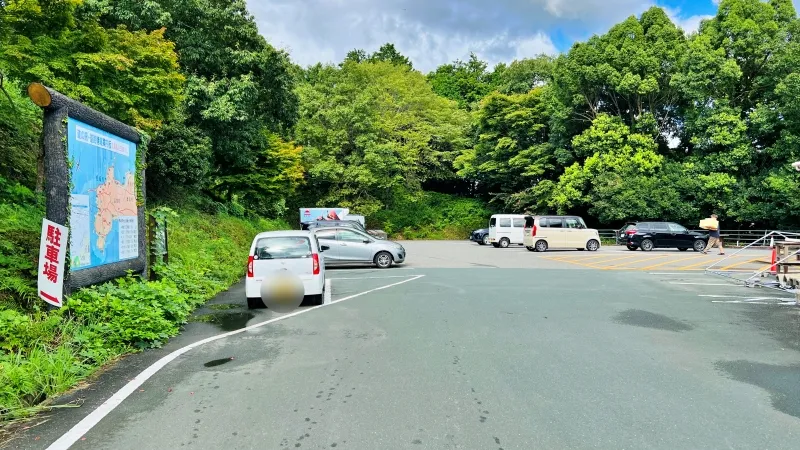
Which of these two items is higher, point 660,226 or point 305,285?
point 660,226

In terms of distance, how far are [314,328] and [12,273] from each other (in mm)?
3804

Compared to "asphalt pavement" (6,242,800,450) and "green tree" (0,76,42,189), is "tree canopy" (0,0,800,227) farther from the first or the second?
"asphalt pavement" (6,242,800,450)

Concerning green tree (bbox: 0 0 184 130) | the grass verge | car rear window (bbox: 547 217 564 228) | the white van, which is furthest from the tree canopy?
car rear window (bbox: 547 217 564 228)

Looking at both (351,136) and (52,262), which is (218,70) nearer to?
(52,262)

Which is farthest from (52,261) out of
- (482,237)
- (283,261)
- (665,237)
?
(482,237)

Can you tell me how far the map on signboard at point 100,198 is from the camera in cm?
618

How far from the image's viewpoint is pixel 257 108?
21.9m

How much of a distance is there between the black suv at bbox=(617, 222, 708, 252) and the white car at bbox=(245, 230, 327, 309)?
68.7 ft

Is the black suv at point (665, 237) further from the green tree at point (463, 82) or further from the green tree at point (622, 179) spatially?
the green tree at point (463, 82)

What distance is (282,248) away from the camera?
29.3 ft

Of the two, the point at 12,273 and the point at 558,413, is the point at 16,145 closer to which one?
the point at 12,273

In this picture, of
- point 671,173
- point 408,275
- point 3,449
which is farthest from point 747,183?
point 3,449

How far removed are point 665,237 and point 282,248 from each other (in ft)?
72.3

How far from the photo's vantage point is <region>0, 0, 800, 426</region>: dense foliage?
709 centimetres
